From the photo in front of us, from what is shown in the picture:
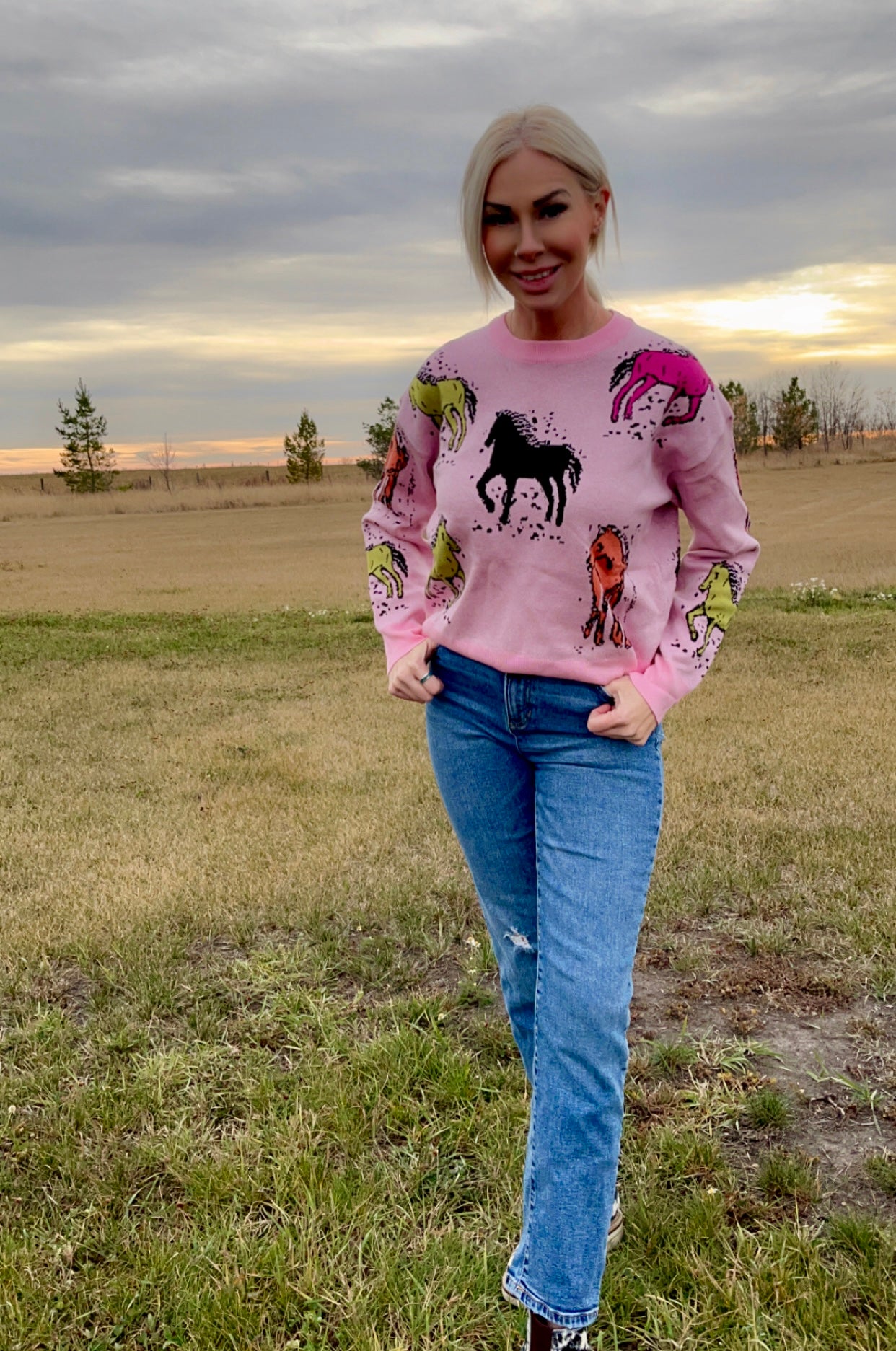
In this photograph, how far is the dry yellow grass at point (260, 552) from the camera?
17688 mm

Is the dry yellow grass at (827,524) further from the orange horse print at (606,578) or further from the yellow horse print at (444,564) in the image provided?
the orange horse print at (606,578)

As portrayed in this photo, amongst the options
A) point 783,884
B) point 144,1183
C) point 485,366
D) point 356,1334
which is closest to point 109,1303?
point 144,1183

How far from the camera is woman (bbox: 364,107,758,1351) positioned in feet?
7.11

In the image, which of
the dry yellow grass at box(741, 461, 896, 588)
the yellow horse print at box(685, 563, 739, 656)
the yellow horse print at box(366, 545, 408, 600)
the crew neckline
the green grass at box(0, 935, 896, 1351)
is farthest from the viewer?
the dry yellow grass at box(741, 461, 896, 588)

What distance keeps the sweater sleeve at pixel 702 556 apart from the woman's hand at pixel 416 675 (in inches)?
18.0

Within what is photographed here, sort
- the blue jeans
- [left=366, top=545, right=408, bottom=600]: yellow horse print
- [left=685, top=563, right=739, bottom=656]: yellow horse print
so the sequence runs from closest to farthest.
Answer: the blue jeans < [left=685, top=563, right=739, bottom=656]: yellow horse print < [left=366, top=545, right=408, bottom=600]: yellow horse print

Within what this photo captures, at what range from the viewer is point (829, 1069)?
3.52m

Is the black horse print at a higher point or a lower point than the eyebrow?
lower

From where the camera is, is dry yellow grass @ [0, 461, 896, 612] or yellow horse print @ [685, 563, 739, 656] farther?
dry yellow grass @ [0, 461, 896, 612]

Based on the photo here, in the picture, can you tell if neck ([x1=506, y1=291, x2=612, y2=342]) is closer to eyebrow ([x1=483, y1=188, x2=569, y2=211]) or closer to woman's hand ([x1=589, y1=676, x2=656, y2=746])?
eyebrow ([x1=483, y1=188, x2=569, y2=211])

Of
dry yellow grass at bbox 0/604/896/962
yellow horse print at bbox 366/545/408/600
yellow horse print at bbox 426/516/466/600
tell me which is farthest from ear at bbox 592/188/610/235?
dry yellow grass at bbox 0/604/896/962

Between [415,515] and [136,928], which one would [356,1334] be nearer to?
[415,515]

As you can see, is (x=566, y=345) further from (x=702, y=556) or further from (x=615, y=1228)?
(x=615, y=1228)

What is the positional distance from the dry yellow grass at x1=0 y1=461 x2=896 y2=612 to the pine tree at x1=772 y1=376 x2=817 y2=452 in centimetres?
2717
